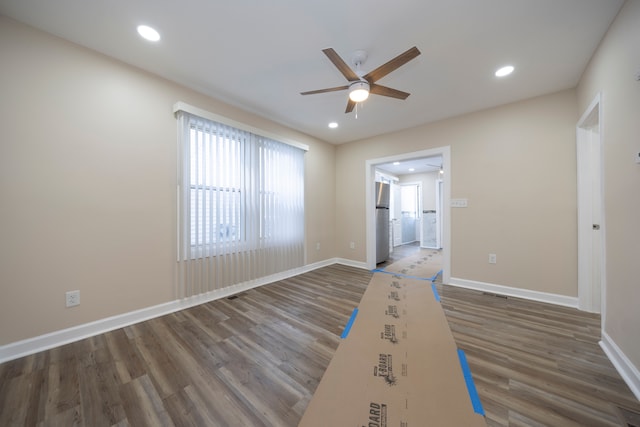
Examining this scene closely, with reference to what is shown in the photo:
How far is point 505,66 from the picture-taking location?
218cm

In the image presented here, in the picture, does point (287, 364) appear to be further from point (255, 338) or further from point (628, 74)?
point (628, 74)

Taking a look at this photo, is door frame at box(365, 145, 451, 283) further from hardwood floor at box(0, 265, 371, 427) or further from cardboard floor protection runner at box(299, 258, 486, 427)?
hardwood floor at box(0, 265, 371, 427)

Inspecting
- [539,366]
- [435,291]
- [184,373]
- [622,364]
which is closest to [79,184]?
[184,373]

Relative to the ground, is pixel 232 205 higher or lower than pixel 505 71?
lower

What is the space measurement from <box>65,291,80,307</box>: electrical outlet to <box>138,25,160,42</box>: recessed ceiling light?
235 centimetres

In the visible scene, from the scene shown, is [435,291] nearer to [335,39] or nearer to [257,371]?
[257,371]

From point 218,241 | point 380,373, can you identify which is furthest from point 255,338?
point 218,241

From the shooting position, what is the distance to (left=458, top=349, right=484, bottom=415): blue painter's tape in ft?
3.95

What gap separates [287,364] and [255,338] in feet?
1.56

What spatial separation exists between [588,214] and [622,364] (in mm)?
1628

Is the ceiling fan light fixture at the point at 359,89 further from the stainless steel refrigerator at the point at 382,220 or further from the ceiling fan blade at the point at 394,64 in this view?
the stainless steel refrigerator at the point at 382,220

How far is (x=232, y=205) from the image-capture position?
2910 millimetres

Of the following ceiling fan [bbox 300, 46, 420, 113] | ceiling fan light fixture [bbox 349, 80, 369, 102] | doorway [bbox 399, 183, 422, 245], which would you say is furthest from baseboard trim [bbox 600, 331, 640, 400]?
doorway [bbox 399, 183, 422, 245]

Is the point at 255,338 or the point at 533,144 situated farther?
the point at 533,144
